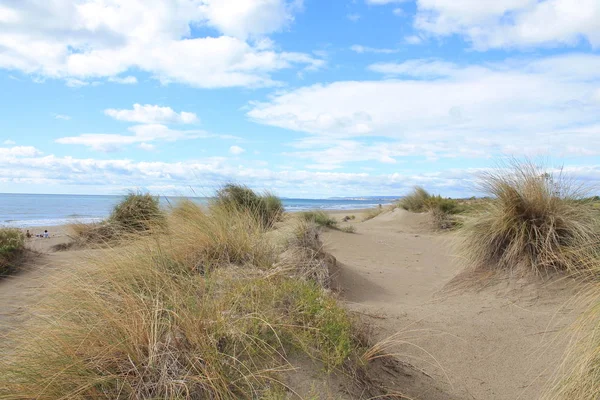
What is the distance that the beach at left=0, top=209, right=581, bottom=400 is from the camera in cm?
432

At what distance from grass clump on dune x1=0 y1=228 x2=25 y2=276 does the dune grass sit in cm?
476

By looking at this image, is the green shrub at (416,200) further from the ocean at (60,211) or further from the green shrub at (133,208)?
the green shrub at (133,208)

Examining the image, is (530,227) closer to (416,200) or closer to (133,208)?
(133,208)

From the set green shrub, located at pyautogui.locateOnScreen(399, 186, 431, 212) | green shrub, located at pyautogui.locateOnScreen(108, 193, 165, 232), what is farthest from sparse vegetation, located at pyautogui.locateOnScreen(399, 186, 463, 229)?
green shrub, located at pyautogui.locateOnScreen(108, 193, 165, 232)

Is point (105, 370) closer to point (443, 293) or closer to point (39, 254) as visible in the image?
point (443, 293)

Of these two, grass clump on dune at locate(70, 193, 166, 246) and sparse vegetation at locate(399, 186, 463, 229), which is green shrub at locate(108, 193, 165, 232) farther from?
sparse vegetation at locate(399, 186, 463, 229)

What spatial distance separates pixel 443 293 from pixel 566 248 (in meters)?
1.75

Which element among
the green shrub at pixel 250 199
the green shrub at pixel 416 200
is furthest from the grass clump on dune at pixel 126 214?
the green shrub at pixel 416 200

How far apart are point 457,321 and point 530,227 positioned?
6.45 feet

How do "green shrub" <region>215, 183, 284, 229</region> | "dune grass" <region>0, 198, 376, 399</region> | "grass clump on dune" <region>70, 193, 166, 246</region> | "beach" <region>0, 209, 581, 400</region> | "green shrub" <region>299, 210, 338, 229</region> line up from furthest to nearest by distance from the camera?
"green shrub" <region>299, 210, 338, 229</region> < "green shrub" <region>215, 183, 284, 229</region> < "grass clump on dune" <region>70, 193, 166, 246</region> < "beach" <region>0, 209, 581, 400</region> < "dune grass" <region>0, 198, 376, 399</region>

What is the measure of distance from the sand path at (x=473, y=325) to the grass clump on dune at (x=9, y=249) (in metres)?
5.85

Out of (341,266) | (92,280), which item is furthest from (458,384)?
(341,266)

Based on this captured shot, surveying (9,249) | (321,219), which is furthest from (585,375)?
(321,219)

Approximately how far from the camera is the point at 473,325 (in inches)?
219
